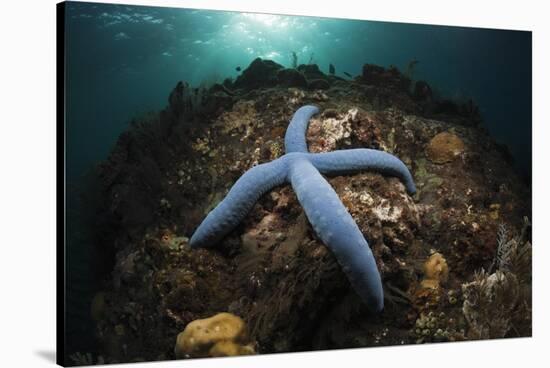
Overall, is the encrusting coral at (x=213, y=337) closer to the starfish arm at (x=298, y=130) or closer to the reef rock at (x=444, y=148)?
the starfish arm at (x=298, y=130)

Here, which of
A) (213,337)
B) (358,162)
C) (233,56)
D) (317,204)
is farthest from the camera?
(358,162)

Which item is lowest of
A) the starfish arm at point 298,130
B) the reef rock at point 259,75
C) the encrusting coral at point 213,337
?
the encrusting coral at point 213,337

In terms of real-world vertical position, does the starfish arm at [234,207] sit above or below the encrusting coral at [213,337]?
A: above

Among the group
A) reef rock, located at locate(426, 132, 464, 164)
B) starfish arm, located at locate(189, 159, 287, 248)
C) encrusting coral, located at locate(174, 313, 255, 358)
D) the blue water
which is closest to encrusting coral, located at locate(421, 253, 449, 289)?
reef rock, located at locate(426, 132, 464, 164)

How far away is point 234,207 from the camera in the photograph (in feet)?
19.1

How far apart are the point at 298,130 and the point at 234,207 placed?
43.3 inches

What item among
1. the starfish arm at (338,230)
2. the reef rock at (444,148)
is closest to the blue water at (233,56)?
the reef rock at (444,148)

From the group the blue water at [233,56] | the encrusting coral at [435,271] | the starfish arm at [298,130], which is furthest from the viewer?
the encrusting coral at [435,271]

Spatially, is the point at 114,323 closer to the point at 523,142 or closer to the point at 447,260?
the point at 447,260

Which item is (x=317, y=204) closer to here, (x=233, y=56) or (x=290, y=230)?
(x=290, y=230)

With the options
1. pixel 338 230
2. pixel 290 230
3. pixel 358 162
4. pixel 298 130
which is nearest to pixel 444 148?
pixel 358 162

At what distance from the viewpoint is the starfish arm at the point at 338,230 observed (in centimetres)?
567

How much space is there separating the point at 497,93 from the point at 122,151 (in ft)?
14.3

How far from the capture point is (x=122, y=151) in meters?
5.78
